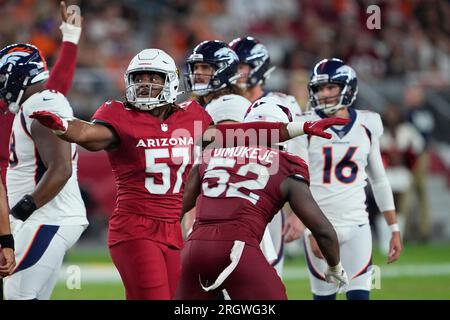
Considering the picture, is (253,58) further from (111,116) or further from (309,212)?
(309,212)

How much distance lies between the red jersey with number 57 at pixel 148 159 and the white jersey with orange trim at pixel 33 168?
861 millimetres

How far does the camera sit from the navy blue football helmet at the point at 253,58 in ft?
27.4

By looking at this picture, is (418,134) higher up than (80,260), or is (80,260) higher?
(418,134)

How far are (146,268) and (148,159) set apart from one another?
644 millimetres

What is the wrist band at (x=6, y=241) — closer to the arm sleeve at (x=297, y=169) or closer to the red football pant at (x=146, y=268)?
the red football pant at (x=146, y=268)

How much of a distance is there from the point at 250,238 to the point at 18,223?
1.83 meters

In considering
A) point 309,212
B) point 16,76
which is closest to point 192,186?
point 309,212

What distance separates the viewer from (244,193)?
571cm

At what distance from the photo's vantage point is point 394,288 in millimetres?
10742

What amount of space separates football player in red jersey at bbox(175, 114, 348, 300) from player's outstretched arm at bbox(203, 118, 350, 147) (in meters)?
0.11

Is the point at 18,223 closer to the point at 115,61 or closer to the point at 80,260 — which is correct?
the point at 80,260

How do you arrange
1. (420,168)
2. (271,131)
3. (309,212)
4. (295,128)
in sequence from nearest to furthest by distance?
1. (309,212)
2. (295,128)
3. (271,131)
4. (420,168)

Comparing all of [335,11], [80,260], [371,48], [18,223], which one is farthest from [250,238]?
[335,11]

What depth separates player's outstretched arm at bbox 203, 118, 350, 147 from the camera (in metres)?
5.76
